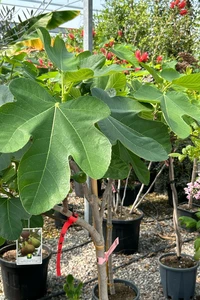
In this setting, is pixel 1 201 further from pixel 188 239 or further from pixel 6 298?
pixel 188 239

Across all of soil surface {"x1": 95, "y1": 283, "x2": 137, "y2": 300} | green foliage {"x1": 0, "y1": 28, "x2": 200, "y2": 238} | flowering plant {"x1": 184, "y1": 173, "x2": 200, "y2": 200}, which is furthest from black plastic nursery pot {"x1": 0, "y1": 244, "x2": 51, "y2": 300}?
green foliage {"x1": 0, "y1": 28, "x2": 200, "y2": 238}

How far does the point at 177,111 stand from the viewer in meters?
1.07

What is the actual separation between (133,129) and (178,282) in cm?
203

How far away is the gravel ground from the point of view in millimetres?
3002

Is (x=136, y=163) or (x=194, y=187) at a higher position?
(x=136, y=163)

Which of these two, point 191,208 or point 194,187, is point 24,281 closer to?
point 194,187

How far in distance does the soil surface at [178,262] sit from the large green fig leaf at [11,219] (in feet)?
6.18

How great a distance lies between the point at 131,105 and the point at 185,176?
4.06 m

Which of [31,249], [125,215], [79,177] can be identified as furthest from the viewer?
[125,215]

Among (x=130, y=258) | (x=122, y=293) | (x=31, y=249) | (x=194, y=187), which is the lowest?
(x=130, y=258)

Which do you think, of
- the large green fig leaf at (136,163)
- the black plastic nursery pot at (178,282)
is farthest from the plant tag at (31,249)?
the black plastic nursery pot at (178,282)

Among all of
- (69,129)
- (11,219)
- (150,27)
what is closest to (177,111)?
(69,129)

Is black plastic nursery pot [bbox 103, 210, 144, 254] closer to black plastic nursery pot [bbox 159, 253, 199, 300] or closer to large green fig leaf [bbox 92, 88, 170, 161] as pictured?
black plastic nursery pot [bbox 159, 253, 199, 300]

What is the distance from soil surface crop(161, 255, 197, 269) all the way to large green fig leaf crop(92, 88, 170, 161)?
6.51ft
